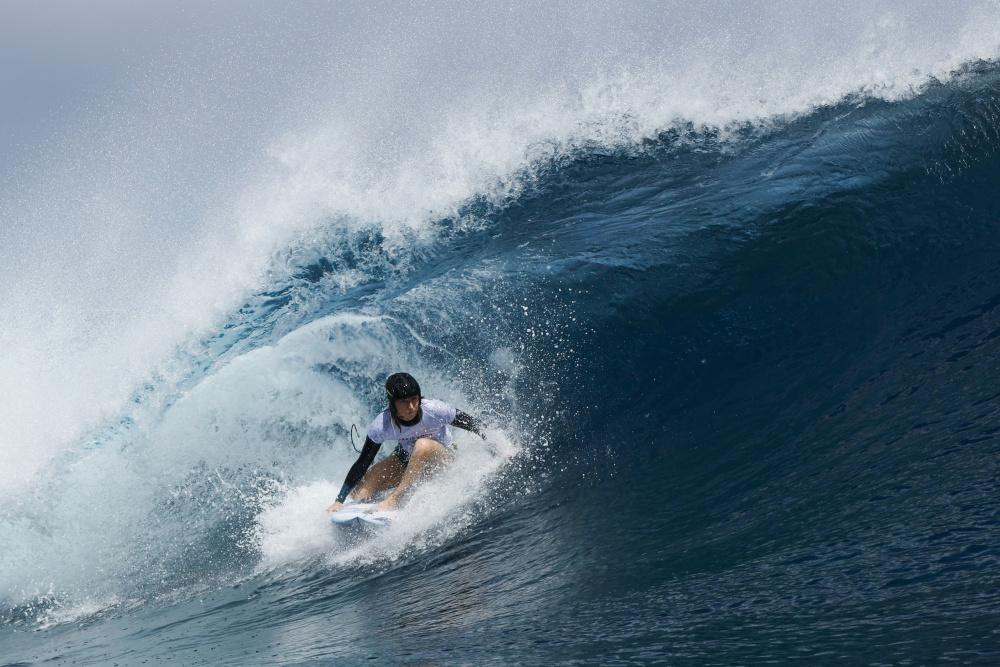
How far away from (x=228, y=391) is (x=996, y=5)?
→ 13.6m

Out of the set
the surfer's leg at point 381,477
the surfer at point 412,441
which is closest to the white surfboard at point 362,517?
the surfer at point 412,441

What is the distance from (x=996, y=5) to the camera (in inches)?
505

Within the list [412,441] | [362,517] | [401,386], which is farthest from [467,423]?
[362,517]

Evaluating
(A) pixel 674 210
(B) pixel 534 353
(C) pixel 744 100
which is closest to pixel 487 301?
(B) pixel 534 353

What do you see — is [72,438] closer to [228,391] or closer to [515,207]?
[228,391]

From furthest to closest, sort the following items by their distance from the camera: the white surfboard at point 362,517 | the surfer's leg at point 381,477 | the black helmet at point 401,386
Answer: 1. the surfer's leg at point 381,477
2. the white surfboard at point 362,517
3. the black helmet at point 401,386

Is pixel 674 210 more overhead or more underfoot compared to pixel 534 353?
more overhead

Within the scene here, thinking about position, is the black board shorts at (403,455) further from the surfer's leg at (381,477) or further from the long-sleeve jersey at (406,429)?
the long-sleeve jersey at (406,429)

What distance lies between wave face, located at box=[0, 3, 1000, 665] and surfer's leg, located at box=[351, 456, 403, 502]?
43 centimetres

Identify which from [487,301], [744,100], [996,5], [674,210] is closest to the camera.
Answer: [487,301]

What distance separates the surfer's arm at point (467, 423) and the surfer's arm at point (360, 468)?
0.60 m

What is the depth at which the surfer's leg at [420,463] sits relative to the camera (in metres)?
5.64

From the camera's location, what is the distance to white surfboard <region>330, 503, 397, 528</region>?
533 centimetres

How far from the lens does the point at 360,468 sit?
572cm
